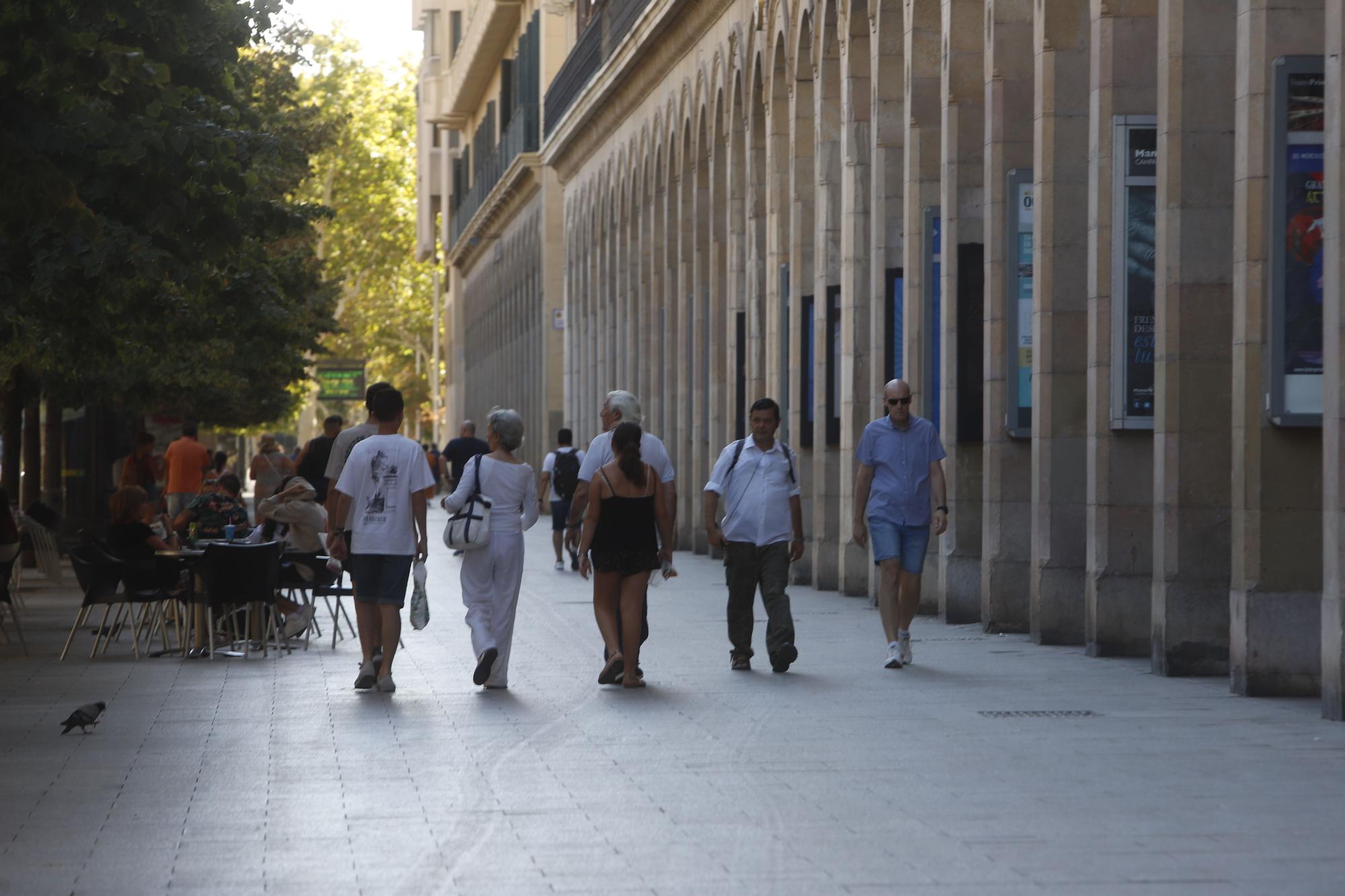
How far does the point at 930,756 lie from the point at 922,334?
35.1 ft

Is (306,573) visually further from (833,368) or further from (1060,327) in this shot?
(833,368)

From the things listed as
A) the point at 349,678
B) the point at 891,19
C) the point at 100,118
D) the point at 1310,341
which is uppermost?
the point at 891,19

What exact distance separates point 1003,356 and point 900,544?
3.63m

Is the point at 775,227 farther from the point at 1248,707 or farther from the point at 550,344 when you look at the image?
the point at 550,344

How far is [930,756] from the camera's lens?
33.2ft

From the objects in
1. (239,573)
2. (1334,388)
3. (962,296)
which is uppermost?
(962,296)

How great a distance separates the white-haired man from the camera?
1389 centimetres

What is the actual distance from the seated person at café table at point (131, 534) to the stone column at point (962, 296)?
21.3 feet

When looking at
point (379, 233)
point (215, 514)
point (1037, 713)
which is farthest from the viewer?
point (379, 233)

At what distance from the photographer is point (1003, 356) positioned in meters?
17.7

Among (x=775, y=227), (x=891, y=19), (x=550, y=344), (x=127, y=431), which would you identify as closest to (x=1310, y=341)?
(x=891, y=19)

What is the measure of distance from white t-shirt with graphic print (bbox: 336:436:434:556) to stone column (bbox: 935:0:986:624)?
6.62m

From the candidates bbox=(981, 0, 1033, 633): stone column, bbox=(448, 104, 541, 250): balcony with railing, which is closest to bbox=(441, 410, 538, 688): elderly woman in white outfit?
bbox=(981, 0, 1033, 633): stone column


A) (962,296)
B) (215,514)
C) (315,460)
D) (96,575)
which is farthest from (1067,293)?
(315,460)
